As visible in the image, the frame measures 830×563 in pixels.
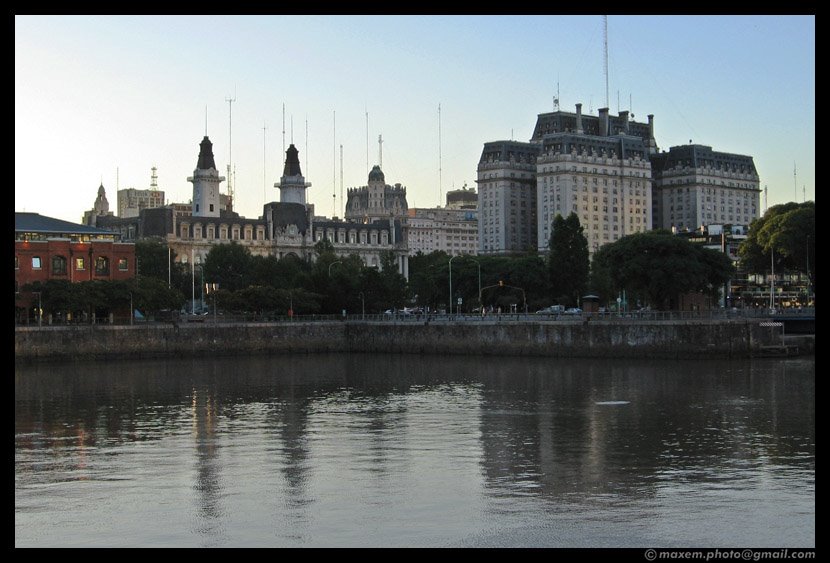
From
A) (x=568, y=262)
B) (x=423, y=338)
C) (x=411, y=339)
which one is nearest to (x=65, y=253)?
(x=411, y=339)

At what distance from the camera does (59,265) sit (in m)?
121

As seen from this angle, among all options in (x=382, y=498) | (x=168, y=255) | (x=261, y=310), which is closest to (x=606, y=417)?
(x=382, y=498)

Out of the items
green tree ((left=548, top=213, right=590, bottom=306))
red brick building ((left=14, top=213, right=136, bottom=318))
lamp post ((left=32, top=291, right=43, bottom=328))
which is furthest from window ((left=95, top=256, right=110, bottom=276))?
green tree ((left=548, top=213, right=590, bottom=306))

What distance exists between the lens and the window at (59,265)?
121 m

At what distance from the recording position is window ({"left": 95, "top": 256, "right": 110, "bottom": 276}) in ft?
409

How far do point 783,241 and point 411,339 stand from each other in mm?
42969

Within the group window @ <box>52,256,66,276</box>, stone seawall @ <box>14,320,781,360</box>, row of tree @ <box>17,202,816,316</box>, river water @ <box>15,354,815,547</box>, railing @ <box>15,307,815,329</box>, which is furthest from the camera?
window @ <box>52,256,66,276</box>

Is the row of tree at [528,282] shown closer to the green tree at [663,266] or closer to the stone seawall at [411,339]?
the green tree at [663,266]

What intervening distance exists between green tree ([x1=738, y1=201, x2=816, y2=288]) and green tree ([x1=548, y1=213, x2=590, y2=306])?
1972 cm

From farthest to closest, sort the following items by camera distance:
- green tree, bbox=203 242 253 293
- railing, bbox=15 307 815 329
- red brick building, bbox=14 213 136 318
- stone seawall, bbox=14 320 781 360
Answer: green tree, bbox=203 242 253 293, red brick building, bbox=14 213 136 318, railing, bbox=15 307 815 329, stone seawall, bbox=14 320 781 360

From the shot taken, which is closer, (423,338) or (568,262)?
(423,338)

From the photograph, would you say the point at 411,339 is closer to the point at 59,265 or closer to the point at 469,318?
the point at 469,318

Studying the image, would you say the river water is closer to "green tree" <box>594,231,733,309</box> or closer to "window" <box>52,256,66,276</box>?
"green tree" <box>594,231,733,309</box>

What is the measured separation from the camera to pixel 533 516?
1235 inches
